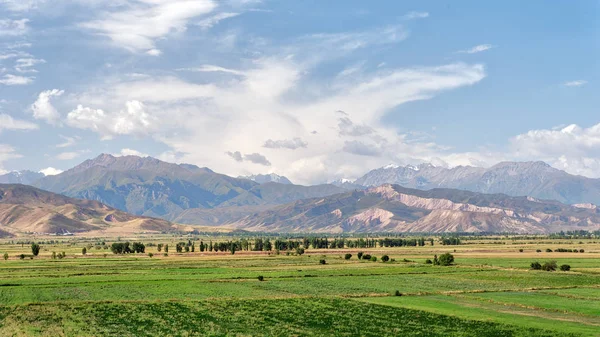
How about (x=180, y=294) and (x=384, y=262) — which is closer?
(x=180, y=294)

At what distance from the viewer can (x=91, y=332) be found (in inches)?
2256

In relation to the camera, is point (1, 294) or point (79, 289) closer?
point (1, 294)

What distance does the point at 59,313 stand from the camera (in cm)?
7100

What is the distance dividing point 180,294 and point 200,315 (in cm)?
2405

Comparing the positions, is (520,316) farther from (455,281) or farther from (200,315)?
(455,281)

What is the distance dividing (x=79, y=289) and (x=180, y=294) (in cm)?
1960

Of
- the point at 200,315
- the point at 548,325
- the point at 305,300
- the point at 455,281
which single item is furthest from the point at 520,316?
the point at 455,281

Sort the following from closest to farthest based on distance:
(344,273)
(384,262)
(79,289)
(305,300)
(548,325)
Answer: (548,325), (305,300), (79,289), (344,273), (384,262)

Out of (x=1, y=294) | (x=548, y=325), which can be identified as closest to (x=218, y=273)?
(x=1, y=294)

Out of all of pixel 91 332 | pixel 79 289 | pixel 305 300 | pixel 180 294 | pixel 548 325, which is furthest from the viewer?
pixel 79 289

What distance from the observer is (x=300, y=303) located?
7912 centimetres

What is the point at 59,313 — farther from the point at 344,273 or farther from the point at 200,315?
the point at 344,273

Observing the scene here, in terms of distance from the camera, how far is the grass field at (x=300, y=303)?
195 ft

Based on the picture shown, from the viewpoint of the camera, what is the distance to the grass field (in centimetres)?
5938
